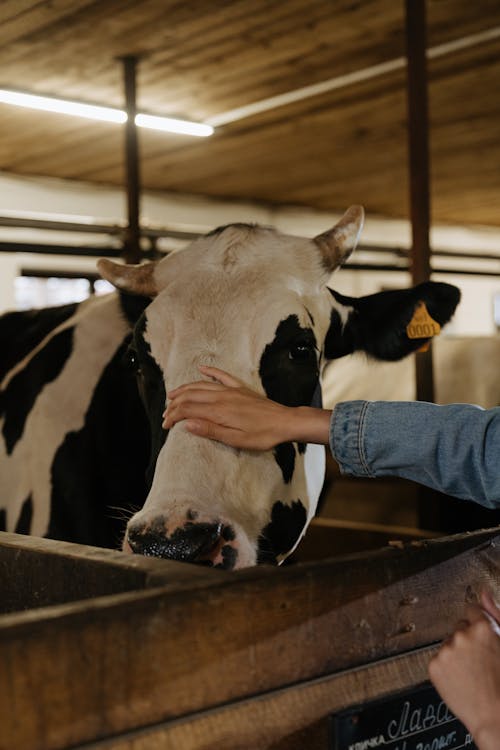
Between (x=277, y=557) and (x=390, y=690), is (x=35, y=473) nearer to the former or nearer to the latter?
(x=277, y=557)

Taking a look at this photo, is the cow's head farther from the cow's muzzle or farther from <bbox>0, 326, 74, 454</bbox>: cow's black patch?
<bbox>0, 326, 74, 454</bbox>: cow's black patch

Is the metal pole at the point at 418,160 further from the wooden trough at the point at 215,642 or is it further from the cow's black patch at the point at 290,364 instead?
the wooden trough at the point at 215,642

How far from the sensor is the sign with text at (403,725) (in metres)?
0.86

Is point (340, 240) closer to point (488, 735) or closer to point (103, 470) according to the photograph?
point (103, 470)

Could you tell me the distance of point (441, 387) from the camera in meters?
4.67

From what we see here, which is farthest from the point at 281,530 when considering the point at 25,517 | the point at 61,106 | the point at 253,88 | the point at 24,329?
the point at 61,106

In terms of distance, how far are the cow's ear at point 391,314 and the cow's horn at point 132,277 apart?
1.40 feet

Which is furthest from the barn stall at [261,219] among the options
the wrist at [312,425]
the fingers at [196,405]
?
the fingers at [196,405]

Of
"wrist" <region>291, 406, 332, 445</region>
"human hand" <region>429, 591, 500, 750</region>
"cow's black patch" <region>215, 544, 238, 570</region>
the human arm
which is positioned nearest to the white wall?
"cow's black patch" <region>215, 544, 238, 570</region>

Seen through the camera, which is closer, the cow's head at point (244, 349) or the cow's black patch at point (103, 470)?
the cow's head at point (244, 349)

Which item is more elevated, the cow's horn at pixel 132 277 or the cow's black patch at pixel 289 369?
the cow's horn at pixel 132 277

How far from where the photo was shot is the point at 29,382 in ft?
8.54

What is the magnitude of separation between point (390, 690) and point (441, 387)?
152 inches

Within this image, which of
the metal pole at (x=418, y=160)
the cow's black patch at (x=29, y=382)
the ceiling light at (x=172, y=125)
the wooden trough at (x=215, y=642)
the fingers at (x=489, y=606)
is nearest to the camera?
the wooden trough at (x=215, y=642)
